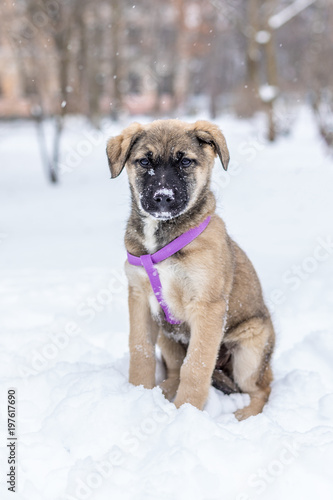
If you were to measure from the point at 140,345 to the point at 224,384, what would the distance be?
771 millimetres

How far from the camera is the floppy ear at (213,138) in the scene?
357 centimetres

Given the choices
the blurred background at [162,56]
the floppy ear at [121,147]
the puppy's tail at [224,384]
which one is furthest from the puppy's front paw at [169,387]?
the blurred background at [162,56]

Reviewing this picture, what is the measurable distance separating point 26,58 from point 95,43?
1038cm

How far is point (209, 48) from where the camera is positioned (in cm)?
2958

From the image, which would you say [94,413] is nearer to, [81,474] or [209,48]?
[81,474]

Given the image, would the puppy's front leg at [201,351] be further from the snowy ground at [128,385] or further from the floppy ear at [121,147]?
the floppy ear at [121,147]

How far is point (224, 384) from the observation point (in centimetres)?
393

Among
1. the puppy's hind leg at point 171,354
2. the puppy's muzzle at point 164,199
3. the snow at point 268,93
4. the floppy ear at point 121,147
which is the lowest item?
the puppy's hind leg at point 171,354

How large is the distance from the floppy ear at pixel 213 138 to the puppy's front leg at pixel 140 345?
114 centimetres

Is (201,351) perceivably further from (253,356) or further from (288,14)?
(288,14)

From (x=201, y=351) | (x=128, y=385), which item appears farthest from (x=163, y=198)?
(x=128, y=385)

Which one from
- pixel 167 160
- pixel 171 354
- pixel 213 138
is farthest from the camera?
pixel 171 354

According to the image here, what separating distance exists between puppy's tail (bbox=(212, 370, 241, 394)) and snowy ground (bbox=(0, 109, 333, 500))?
0.26 ft

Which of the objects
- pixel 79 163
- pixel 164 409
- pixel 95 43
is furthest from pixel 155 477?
pixel 95 43
